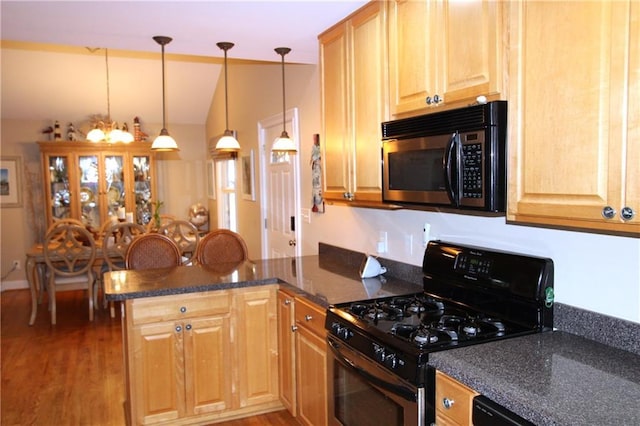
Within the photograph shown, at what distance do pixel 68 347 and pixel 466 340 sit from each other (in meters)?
3.93

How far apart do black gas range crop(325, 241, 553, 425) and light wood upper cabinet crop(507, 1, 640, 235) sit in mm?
385

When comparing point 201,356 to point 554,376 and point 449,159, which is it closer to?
point 449,159

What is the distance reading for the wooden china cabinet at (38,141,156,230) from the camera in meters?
6.73

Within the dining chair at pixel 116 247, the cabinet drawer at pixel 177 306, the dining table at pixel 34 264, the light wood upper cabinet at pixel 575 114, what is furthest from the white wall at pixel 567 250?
the dining table at pixel 34 264

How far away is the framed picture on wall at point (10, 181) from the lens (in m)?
6.75

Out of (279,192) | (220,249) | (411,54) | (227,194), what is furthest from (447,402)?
(227,194)

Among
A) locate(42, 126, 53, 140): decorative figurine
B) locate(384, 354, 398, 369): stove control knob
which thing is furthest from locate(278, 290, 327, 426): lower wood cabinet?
locate(42, 126, 53, 140): decorative figurine

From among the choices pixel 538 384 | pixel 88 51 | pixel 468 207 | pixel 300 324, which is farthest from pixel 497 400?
pixel 88 51

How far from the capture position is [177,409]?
2.85m

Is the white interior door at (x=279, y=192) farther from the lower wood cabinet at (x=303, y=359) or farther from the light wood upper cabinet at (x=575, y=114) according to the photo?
the light wood upper cabinet at (x=575, y=114)

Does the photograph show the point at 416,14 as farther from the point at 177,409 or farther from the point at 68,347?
the point at 68,347

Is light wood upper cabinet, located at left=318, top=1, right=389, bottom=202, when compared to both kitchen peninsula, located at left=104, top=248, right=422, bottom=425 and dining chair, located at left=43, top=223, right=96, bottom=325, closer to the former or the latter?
kitchen peninsula, located at left=104, top=248, right=422, bottom=425

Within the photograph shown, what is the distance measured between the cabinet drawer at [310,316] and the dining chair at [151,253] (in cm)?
129

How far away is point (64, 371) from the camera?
12.8ft
